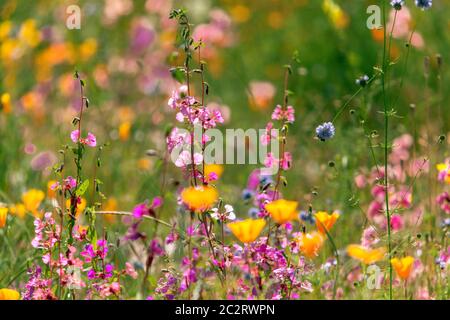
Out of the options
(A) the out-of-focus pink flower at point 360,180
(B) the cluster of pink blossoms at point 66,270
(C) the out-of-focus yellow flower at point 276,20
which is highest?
(C) the out-of-focus yellow flower at point 276,20

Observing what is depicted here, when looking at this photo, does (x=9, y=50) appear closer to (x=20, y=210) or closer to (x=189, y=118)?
(x=20, y=210)

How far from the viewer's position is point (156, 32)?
5.65 meters

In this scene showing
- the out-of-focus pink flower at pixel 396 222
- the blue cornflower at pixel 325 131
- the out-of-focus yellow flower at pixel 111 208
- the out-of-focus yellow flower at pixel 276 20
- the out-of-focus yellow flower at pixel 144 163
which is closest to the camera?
the blue cornflower at pixel 325 131

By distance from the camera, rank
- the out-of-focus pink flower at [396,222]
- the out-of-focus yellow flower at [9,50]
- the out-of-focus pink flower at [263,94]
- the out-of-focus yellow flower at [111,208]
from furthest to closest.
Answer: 1. the out-of-focus pink flower at [263,94]
2. the out-of-focus yellow flower at [9,50]
3. the out-of-focus yellow flower at [111,208]
4. the out-of-focus pink flower at [396,222]

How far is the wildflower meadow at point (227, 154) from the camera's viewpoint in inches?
89.3

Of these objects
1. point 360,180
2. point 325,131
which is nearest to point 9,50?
point 360,180

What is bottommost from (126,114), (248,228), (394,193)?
(248,228)

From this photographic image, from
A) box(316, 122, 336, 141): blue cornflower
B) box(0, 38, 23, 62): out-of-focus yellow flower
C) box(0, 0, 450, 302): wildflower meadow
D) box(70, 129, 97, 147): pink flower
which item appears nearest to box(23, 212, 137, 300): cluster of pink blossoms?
box(0, 0, 450, 302): wildflower meadow

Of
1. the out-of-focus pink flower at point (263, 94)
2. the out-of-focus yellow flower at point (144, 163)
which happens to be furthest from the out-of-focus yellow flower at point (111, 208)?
the out-of-focus pink flower at point (263, 94)

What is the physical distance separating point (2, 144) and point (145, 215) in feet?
5.35

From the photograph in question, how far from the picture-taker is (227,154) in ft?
13.8

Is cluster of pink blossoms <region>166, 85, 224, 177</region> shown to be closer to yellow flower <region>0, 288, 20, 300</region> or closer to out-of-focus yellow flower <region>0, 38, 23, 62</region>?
yellow flower <region>0, 288, 20, 300</region>

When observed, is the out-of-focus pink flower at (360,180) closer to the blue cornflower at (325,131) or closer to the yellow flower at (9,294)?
the blue cornflower at (325,131)

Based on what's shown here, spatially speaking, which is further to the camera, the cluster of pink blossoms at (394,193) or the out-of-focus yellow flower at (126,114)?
the out-of-focus yellow flower at (126,114)
